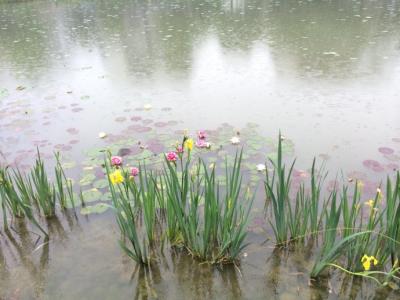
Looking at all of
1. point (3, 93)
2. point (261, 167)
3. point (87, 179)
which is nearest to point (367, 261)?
point (261, 167)

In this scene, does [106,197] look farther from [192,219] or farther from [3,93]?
[3,93]

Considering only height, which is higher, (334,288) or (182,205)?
(182,205)

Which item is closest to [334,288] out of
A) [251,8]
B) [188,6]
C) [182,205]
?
[182,205]

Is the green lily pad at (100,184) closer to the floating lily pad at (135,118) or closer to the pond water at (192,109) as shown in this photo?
the pond water at (192,109)

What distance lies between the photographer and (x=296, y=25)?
643 cm

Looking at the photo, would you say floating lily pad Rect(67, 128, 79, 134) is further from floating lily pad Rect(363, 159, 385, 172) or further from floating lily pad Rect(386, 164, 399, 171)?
floating lily pad Rect(386, 164, 399, 171)

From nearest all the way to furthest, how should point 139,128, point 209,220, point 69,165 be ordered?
point 209,220, point 69,165, point 139,128

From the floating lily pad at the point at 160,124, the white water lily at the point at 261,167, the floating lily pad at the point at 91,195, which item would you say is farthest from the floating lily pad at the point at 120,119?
the white water lily at the point at 261,167

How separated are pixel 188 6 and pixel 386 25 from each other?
5153 mm

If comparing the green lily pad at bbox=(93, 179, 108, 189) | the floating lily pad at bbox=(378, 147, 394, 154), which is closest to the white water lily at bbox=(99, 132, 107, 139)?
the green lily pad at bbox=(93, 179, 108, 189)

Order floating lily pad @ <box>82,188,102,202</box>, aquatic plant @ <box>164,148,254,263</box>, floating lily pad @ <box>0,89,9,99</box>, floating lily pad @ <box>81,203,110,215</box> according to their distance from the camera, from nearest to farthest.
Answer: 1. aquatic plant @ <box>164,148,254,263</box>
2. floating lily pad @ <box>81,203,110,215</box>
3. floating lily pad @ <box>82,188,102,202</box>
4. floating lily pad @ <box>0,89,9,99</box>

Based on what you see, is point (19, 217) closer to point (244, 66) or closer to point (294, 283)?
point (294, 283)

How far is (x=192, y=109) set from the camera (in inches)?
138

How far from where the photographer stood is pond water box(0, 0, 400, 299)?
172 centimetres
